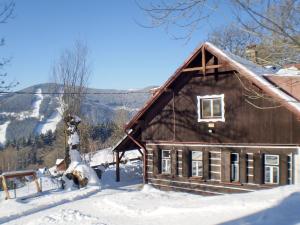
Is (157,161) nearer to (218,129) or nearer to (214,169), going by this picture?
(214,169)

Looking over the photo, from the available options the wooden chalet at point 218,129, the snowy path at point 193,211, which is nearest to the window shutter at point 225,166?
the wooden chalet at point 218,129

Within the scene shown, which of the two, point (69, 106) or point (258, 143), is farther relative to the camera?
point (69, 106)

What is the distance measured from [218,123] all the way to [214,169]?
2049mm

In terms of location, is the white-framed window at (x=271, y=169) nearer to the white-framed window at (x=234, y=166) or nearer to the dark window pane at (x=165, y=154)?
the white-framed window at (x=234, y=166)

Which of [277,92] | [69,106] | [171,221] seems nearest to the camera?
[171,221]

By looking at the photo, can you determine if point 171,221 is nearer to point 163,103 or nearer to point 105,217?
Result: point 105,217

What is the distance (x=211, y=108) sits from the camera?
56.6ft

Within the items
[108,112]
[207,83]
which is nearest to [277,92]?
[207,83]

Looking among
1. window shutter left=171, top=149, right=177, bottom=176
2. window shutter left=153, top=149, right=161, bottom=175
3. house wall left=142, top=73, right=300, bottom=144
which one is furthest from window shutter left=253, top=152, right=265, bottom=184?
window shutter left=153, top=149, right=161, bottom=175

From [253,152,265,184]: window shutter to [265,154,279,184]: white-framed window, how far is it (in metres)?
0.16

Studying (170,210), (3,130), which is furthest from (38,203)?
(3,130)

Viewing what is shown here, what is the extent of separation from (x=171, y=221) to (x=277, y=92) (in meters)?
7.16

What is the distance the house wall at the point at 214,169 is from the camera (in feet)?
50.3

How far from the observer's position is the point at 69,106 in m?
28.0
